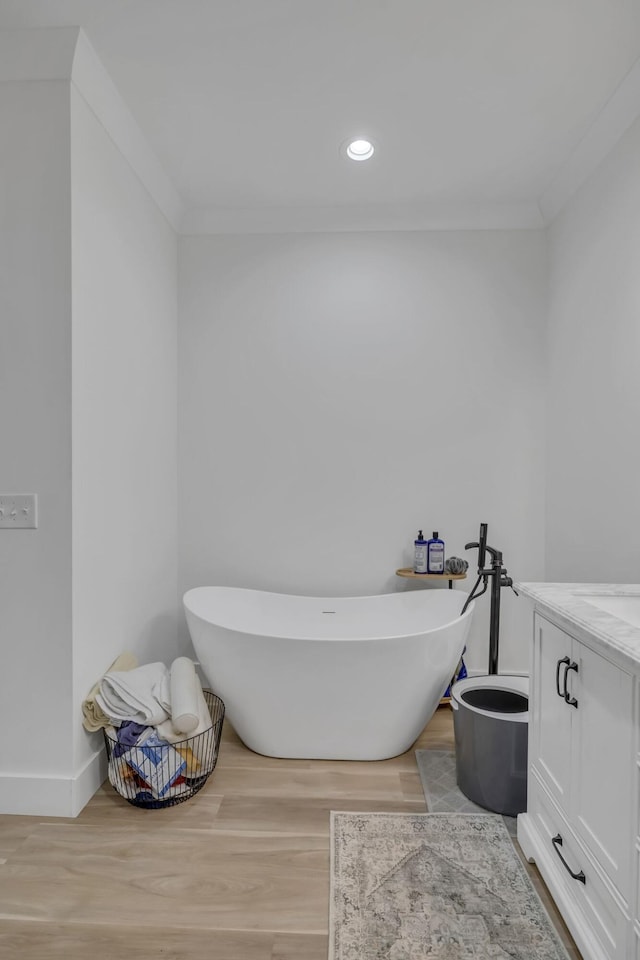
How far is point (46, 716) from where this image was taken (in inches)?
80.9

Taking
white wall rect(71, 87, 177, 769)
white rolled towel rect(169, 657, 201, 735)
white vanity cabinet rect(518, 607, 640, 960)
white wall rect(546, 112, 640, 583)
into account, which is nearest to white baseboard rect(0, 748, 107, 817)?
white wall rect(71, 87, 177, 769)

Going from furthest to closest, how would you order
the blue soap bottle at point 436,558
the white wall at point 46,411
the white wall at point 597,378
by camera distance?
the blue soap bottle at point 436,558 < the white wall at point 597,378 < the white wall at point 46,411

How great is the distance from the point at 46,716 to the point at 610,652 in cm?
180

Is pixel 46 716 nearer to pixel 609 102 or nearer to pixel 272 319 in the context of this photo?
pixel 272 319

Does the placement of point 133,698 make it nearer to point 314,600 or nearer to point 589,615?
point 314,600

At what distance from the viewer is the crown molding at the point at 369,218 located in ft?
10.5

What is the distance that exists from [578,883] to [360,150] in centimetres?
276

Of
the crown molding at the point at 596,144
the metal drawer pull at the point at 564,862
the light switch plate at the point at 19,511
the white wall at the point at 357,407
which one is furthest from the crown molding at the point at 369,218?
the metal drawer pull at the point at 564,862

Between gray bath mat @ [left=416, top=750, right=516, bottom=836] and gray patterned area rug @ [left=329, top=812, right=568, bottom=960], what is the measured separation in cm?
5

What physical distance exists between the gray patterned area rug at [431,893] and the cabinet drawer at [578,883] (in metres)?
0.12

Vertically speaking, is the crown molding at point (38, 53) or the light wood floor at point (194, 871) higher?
the crown molding at point (38, 53)

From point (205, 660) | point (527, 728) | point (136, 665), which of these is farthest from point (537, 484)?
point (136, 665)

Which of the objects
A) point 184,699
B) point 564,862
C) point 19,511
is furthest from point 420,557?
point 19,511

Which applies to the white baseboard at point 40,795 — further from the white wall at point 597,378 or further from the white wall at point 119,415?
the white wall at point 597,378
